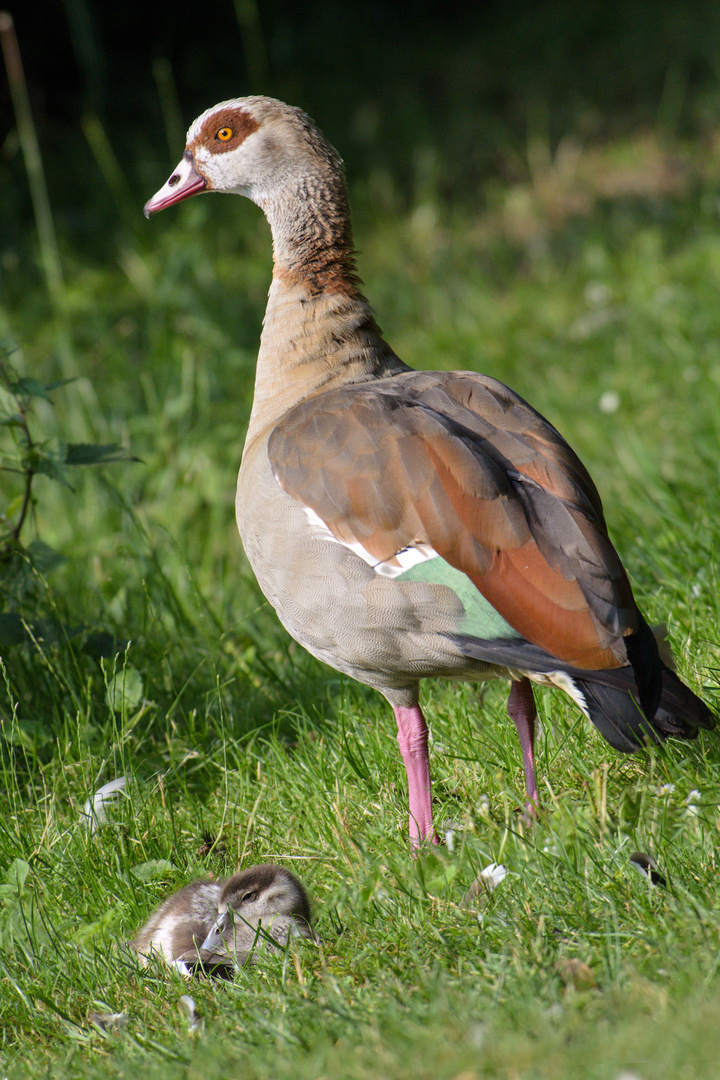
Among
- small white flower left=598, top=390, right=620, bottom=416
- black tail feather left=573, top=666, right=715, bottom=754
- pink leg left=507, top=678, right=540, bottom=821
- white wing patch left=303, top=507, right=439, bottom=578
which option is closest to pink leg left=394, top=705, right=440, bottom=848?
pink leg left=507, top=678, right=540, bottom=821

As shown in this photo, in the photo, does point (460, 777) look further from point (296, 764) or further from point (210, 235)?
point (210, 235)

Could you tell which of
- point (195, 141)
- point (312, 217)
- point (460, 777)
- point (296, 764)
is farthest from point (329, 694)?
point (195, 141)

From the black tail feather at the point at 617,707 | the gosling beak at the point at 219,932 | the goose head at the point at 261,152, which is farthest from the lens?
the goose head at the point at 261,152

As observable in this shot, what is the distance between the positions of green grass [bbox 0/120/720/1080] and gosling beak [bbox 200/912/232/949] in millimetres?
120

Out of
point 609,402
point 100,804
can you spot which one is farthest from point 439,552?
point 609,402

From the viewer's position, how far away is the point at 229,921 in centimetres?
293

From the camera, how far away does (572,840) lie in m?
2.79

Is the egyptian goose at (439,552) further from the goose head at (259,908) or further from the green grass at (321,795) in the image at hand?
the goose head at (259,908)

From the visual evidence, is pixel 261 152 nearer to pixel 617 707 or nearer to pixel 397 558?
pixel 397 558

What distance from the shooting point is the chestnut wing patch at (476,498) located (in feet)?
9.08

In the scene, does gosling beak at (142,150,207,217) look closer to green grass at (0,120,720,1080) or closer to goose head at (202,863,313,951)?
green grass at (0,120,720,1080)

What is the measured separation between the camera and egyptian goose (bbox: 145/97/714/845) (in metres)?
2.77

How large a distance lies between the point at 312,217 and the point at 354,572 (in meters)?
1.43

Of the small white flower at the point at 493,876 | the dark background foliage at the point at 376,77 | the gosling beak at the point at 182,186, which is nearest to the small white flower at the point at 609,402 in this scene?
the gosling beak at the point at 182,186
